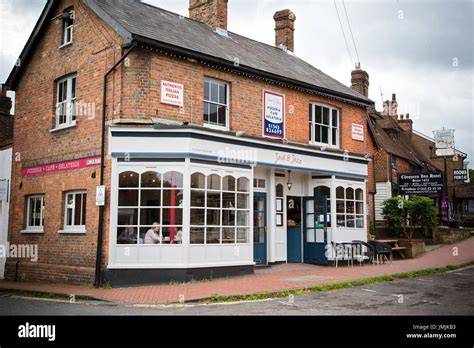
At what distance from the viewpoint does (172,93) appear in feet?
46.6

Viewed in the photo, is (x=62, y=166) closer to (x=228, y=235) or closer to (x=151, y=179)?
(x=151, y=179)

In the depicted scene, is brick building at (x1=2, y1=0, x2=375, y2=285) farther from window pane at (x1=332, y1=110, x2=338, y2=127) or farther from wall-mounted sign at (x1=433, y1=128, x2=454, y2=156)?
wall-mounted sign at (x1=433, y1=128, x2=454, y2=156)

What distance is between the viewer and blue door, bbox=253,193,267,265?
53.6 feet

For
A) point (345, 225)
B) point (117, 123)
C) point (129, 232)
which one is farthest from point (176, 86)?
point (345, 225)

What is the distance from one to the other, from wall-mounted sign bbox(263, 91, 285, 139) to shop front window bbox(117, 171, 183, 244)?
4300 millimetres

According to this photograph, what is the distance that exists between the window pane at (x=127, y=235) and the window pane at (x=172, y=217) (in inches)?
32.7

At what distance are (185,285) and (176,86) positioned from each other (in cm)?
562

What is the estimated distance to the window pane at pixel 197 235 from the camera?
13.6 metres

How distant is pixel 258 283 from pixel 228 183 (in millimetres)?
3223

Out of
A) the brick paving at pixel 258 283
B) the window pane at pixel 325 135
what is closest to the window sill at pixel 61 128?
the brick paving at pixel 258 283

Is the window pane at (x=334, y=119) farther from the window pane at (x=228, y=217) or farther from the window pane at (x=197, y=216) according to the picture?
the window pane at (x=197, y=216)

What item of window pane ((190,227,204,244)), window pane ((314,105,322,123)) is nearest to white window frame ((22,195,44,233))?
window pane ((190,227,204,244))
